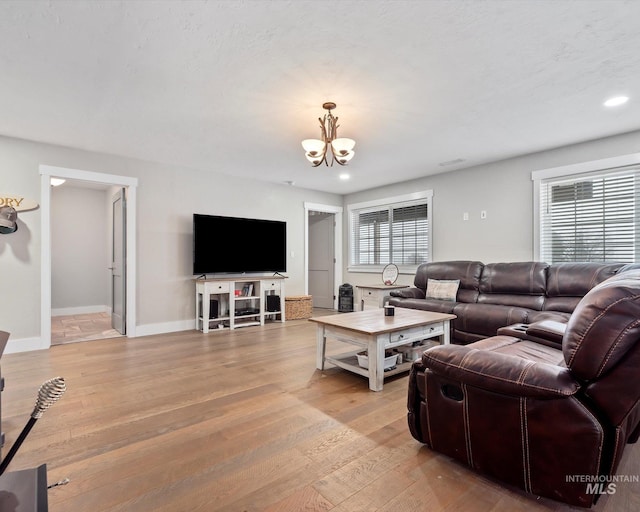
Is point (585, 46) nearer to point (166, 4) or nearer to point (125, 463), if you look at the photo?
point (166, 4)

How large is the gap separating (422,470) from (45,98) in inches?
154

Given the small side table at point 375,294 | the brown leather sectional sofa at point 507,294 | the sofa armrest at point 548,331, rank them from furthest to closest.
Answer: the small side table at point 375,294
the brown leather sectional sofa at point 507,294
the sofa armrest at point 548,331

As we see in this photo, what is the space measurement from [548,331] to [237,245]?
429 centimetres

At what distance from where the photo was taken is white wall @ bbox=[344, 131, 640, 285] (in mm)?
4145

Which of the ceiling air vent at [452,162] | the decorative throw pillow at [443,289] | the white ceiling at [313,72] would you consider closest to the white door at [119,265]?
the white ceiling at [313,72]

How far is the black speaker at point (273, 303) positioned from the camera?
5.77 m

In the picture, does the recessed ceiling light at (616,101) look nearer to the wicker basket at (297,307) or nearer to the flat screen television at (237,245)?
the flat screen television at (237,245)

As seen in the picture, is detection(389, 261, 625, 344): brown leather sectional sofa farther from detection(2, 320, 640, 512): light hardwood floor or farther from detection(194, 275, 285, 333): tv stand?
detection(194, 275, 285, 333): tv stand

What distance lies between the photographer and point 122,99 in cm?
297

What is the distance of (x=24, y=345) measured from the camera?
396 centimetres

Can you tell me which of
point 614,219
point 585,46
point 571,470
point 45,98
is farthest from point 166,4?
point 614,219

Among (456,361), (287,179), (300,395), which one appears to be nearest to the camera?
(456,361)

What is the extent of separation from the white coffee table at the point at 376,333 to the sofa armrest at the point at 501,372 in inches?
39.0

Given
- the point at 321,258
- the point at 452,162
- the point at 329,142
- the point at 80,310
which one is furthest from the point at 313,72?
the point at 80,310
